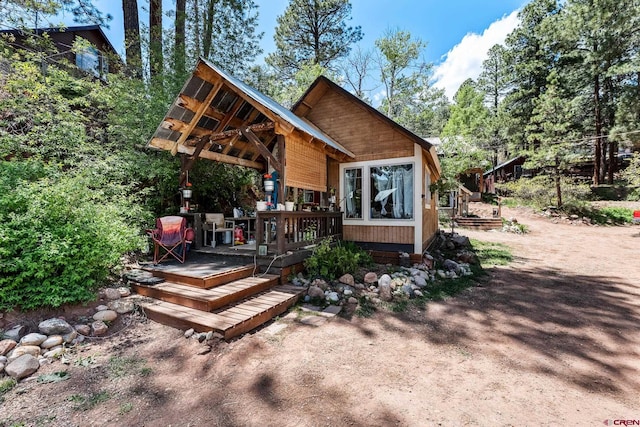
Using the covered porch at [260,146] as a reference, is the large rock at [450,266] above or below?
below

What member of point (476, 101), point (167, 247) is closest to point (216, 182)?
point (167, 247)

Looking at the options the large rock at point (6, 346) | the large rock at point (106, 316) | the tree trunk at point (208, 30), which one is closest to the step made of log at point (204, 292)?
the large rock at point (106, 316)

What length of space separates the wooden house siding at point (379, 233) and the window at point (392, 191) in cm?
31

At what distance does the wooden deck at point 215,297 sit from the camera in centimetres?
373

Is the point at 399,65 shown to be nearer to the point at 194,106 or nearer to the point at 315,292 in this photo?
the point at 194,106

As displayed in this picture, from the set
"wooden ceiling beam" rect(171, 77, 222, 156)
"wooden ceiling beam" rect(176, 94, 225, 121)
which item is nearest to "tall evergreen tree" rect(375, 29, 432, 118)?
"wooden ceiling beam" rect(176, 94, 225, 121)

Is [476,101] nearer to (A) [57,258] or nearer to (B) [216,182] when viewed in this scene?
(B) [216,182]

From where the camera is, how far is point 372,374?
9.57 feet

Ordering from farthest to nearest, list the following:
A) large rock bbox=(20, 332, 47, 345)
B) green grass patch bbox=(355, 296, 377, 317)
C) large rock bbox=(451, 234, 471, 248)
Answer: large rock bbox=(451, 234, 471, 248)
green grass patch bbox=(355, 296, 377, 317)
large rock bbox=(20, 332, 47, 345)

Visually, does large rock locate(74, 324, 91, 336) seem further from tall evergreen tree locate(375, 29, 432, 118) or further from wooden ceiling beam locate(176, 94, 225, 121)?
tall evergreen tree locate(375, 29, 432, 118)

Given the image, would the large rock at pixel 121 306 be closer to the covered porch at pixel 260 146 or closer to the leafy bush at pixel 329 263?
the covered porch at pixel 260 146

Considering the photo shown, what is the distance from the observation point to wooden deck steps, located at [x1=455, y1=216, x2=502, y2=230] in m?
17.4


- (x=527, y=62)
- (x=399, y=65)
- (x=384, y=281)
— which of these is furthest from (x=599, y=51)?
(x=384, y=281)

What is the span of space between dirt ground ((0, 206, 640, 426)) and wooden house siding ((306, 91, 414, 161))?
4110 millimetres
